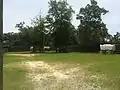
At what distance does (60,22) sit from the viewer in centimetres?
8894

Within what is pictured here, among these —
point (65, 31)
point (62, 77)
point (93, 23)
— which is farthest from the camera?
point (93, 23)

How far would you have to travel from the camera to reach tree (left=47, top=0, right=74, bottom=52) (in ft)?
278

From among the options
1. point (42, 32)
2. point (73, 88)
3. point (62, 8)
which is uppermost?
point (62, 8)

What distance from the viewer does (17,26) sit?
107 m

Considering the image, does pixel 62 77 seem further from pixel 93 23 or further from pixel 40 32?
pixel 93 23

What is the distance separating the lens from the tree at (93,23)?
297 feet

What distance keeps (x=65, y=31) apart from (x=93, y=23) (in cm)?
1238

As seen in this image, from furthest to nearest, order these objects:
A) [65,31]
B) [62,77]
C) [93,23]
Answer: [93,23], [65,31], [62,77]

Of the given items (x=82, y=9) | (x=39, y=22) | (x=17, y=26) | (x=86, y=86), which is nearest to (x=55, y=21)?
(x=39, y=22)

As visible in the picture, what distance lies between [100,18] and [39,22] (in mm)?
17736

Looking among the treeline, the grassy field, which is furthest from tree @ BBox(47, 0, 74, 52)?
the grassy field

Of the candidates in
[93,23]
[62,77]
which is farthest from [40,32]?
[62,77]

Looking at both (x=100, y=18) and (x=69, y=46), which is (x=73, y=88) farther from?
(x=100, y=18)

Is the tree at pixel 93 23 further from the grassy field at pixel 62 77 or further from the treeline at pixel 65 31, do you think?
the grassy field at pixel 62 77
